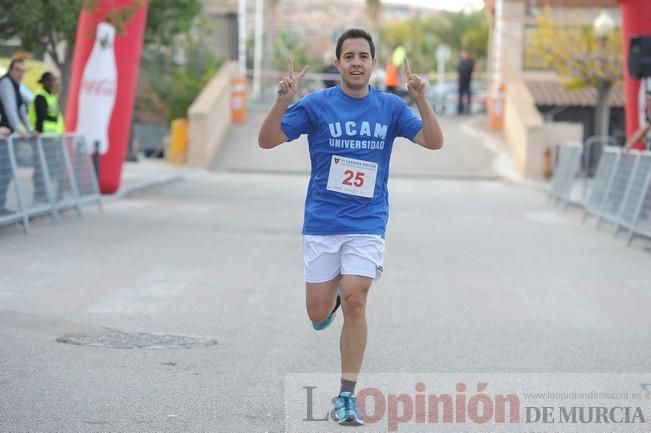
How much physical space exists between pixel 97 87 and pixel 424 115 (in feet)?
48.6

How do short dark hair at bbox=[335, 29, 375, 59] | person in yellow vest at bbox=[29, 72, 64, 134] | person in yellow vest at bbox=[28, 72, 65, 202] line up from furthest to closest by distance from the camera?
person in yellow vest at bbox=[29, 72, 64, 134], person in yellow vest at bbox=[28, 72, 65, 202], short dark hair at bbox=[335, 29, 375, 59]

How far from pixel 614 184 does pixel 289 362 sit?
10.7 metres

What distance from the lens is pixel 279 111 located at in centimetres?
637

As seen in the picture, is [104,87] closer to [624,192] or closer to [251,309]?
[624,192]

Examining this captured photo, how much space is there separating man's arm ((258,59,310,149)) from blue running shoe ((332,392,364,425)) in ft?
4.35

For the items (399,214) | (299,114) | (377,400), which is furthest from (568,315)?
(399,214)

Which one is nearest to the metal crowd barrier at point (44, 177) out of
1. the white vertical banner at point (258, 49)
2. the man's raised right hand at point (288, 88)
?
the man's raised right hand at point (288, 88)

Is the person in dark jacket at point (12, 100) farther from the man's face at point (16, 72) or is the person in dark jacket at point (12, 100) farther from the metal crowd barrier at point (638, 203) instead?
the metal crowd barrier at point (638, 203)

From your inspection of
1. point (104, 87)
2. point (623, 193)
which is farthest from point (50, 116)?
point (623, 193)

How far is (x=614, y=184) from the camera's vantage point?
17562mm

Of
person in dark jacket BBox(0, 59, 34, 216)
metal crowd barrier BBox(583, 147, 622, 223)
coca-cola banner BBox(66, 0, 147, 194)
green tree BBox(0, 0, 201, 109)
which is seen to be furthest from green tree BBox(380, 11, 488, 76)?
person in dark jacket BBox(0, 59, 34, 216)

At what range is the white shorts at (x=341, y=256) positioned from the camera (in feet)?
21.0

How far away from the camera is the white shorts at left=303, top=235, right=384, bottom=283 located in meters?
6.39

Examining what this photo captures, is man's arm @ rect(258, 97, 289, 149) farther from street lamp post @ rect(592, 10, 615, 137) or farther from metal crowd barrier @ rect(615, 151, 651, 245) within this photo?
street lamp post @ rect(592, 10, 615, 137)
